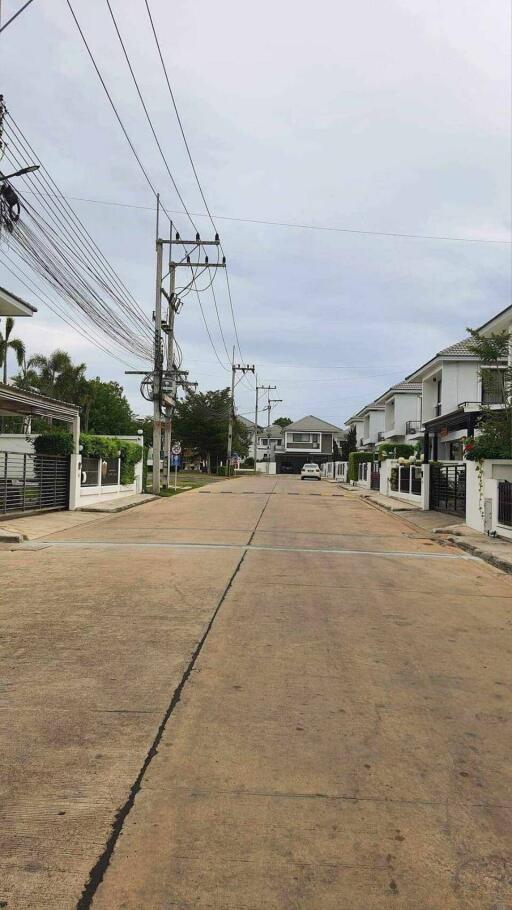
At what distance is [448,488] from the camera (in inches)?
916

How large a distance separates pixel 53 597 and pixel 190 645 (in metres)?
2.84

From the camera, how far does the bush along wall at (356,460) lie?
50.9 m

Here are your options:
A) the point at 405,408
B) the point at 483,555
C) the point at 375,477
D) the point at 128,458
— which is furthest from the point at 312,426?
the point at 483,555

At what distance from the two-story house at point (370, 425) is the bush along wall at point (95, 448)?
40200 millimetres

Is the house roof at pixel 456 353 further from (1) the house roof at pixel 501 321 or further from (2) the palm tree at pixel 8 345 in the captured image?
(2) the palm tree at pixel 8 345

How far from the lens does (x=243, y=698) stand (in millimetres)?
5047

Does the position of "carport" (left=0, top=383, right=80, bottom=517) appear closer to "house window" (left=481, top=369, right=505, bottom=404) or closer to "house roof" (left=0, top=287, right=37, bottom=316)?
"house roof" (left=0, top=287, right=37, bottom=316)

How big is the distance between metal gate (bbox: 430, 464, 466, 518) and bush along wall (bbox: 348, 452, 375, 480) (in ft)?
78.0

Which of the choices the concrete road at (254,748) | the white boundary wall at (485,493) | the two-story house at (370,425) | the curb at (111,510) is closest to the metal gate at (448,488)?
the white boundary wall at (485,493)

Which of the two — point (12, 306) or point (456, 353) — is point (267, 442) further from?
point (12, 306)

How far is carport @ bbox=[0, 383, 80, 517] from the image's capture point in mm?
17766

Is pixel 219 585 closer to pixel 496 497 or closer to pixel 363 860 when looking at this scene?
pixel 363 860

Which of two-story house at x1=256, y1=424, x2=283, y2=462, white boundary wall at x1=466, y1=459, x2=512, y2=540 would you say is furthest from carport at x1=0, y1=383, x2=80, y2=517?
two-story house at x1=256, y1=424, x2=283, y2=462

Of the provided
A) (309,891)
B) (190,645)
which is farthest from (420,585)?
(309,891)
